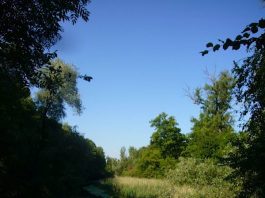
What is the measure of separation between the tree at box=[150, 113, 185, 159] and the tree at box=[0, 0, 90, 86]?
49.0 m

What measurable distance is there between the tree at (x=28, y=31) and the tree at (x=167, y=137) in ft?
161

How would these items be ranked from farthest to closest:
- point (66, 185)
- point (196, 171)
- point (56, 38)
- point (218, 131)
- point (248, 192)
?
1. point (218, 131)
2. point (196, 171)
3. point (66, 185)
4. point (248, 192)
5. point (56, 38)

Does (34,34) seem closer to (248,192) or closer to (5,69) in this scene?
(5,69)

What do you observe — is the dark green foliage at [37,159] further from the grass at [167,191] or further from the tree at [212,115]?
the tree at [212,115]

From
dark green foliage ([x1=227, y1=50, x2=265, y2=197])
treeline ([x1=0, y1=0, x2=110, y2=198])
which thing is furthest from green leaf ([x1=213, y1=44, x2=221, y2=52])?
dark green foliage ([x1=227, y1=50, x2=265, y2=197])

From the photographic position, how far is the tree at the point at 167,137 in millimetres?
55938

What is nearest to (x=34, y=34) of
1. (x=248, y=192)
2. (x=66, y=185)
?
(x=248, y=192)

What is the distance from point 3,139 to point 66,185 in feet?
47.4

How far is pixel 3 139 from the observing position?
15922 mm

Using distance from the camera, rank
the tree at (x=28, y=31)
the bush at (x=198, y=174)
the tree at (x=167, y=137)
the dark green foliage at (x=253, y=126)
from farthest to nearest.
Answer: the tree at (x=167, y=137)
the bush at (x=198, y=174)
the dark green foliage at (x=253, y=126)
the tree at (x=28, y=31)

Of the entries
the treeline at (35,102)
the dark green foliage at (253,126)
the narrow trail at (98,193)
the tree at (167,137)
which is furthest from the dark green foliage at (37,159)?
the tree at (167,137)

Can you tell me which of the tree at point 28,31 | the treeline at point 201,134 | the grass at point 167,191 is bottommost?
the grass at point 167,191

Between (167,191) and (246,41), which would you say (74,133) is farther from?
(246,41)

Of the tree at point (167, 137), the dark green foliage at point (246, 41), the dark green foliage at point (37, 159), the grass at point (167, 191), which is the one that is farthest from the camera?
the tree at point (167, 137)
